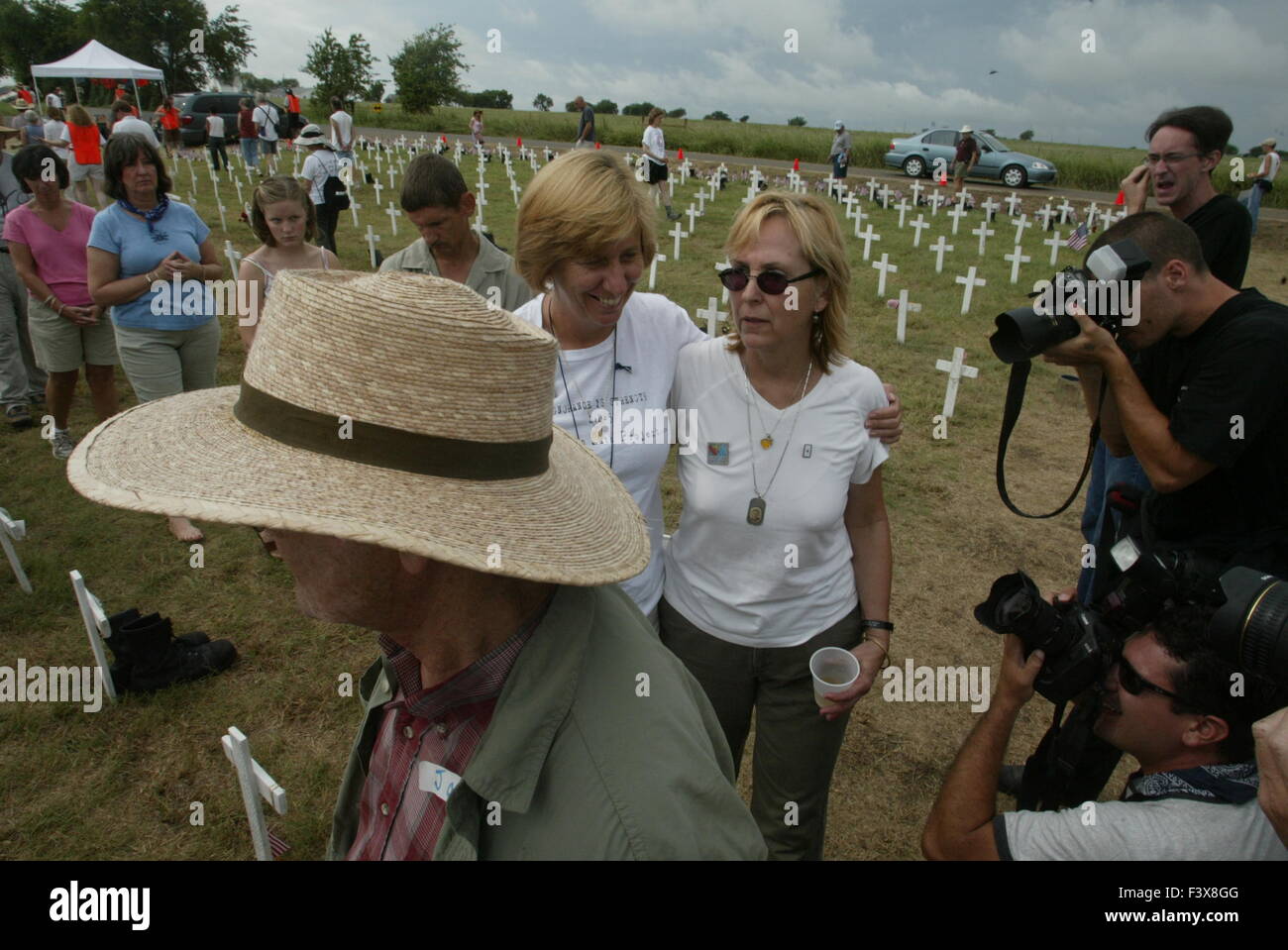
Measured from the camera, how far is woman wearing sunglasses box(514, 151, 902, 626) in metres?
2.17

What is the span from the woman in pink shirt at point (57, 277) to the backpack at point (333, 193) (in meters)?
4.60

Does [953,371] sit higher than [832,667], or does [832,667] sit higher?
[953,371]

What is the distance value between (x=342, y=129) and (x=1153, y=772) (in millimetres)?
15720

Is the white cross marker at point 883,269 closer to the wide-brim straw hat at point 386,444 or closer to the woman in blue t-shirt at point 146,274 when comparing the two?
the woman in blue t-shirt at point 146,274

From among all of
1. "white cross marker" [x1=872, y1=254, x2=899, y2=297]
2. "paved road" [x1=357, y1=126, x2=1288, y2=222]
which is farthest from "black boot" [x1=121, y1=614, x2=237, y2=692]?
"paved road" [x1=357, y1=126, x2=1288, y2=222]

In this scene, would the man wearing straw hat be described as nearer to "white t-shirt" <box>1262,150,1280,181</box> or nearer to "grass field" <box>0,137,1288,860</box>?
"grass field" <box>0,137,1288,860</box>

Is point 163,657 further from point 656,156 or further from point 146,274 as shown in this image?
point 656,156

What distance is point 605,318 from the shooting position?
2.26m

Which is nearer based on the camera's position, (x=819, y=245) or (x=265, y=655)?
(x=819, y=245)

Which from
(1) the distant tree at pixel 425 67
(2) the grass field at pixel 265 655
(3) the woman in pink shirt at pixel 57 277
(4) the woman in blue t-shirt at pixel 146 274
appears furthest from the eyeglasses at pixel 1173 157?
(1) the distant tree at pixel 425 67

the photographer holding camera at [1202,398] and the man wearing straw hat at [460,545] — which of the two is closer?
the man wearing straw hat at [460,545]

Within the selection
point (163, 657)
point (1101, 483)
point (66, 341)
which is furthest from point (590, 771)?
point (66, 341)

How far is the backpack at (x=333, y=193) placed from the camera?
9.63m
